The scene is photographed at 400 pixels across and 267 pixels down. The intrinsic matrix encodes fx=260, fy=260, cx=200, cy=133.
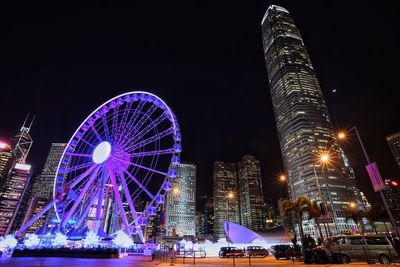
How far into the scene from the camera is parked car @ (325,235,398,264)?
17.8 m

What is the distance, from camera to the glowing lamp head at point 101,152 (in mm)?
38969

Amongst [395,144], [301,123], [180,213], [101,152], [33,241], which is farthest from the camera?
[180,213]

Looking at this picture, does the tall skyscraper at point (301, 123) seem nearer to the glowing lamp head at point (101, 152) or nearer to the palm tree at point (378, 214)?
the palm tree at point (378, 214)

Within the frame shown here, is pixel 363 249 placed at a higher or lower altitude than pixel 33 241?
lower

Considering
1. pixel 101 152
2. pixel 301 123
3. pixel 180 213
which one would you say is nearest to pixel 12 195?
pixel 180 213

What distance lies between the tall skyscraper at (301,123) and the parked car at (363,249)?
102570mm

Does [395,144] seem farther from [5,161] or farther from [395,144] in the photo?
[5,161]

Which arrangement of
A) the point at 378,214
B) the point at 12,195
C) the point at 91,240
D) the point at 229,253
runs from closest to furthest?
the point at 229,253, the point at 91,240, the point at 378,214, the point at 12,195

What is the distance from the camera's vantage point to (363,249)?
18.3 metres

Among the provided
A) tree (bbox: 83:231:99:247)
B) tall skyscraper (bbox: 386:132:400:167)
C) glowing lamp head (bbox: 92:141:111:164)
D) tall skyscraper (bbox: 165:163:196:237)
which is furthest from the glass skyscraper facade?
tree (bbox: 83:231:99:247)

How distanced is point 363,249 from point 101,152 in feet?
114

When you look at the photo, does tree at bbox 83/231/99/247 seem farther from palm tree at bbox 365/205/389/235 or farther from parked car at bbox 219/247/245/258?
palm tree at bbox 365/205/389/235

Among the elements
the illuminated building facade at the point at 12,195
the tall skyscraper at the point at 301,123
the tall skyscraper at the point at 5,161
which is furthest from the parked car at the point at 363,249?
the tall skyscraper at the point at 5,161

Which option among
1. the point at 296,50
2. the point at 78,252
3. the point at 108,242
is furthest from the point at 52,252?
the point at 296,50
